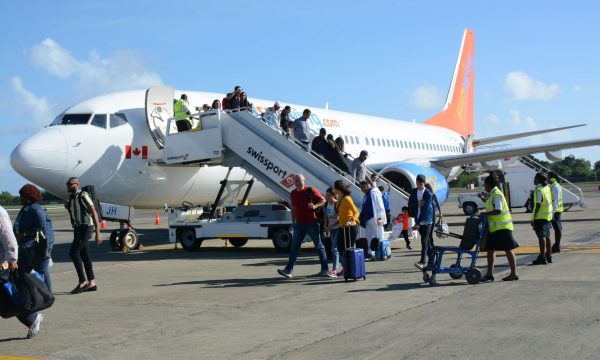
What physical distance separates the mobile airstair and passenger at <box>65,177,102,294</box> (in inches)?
199

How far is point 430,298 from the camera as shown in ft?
29.2

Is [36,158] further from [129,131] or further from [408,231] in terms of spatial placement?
[408,231]

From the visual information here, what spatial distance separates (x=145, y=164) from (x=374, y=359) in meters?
11.1

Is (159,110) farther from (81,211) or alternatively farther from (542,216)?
(542,216)

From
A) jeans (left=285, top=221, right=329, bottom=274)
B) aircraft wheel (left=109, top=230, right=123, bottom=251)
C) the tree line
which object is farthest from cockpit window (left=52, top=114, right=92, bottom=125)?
the tree line

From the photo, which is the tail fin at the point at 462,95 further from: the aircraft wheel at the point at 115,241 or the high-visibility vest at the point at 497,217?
the high-visibility vest at the point at 497,217

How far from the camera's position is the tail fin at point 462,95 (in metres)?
38.0

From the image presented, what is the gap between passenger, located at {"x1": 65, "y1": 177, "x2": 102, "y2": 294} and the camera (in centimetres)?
1048

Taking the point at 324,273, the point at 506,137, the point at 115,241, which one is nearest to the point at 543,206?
the point at 324,273

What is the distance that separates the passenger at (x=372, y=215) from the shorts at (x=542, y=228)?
2.63 m

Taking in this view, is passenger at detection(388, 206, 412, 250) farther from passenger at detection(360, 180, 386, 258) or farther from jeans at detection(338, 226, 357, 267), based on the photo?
jeans at detection(338, 226, 357, 267)

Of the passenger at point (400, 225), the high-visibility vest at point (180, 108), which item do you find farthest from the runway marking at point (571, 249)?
the high-visibility vest at point (180, 108)

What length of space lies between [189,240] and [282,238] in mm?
2456

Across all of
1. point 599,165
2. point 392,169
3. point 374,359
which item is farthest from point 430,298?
point 599,165
